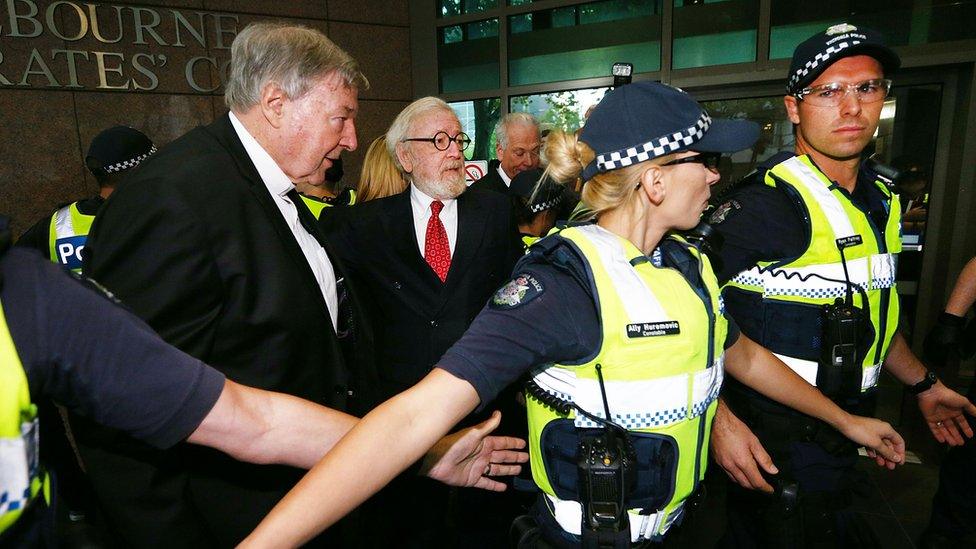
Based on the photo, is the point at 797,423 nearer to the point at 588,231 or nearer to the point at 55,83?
the point at 588,231

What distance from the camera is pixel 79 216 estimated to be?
2941 mm

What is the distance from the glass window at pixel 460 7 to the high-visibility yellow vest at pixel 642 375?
17.7ft

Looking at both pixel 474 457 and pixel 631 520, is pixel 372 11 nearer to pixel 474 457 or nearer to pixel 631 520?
pixel 474 457

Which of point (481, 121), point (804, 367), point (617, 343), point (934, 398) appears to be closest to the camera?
point (617, 343)

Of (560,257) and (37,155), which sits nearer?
(560,257)

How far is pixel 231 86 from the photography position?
1.61 metres

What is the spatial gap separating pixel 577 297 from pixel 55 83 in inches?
221

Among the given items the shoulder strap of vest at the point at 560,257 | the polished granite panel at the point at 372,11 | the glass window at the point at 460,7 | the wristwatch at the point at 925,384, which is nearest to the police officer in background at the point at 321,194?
the shoulder strap of vest at the point at 560,257

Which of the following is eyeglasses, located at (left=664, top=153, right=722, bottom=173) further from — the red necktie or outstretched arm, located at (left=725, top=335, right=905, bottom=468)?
the red necktie

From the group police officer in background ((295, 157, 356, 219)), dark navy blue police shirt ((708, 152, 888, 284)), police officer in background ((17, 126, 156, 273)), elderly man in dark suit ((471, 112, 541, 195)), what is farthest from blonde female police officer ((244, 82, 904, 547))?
elderly man in dark suit ((471, 112, 541, 195))

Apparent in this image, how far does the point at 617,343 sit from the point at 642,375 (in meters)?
0.11

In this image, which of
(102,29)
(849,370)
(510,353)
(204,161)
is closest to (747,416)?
(849,370)

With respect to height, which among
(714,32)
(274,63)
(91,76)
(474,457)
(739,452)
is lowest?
(739,452)

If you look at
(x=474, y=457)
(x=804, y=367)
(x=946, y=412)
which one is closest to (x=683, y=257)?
(x=804, y=367)
